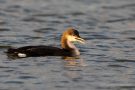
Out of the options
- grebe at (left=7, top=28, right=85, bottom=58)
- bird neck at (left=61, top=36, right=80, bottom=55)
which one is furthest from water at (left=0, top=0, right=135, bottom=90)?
bird neck at (left=61, top=36, right=80, bottom=55)

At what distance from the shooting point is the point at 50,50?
19.0m

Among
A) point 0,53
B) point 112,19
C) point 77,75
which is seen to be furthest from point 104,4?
point 77,75

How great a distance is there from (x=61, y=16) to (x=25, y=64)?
9373mm

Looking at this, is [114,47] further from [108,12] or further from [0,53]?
[108,12]

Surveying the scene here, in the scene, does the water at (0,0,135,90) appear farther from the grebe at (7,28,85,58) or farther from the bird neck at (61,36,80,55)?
the bird neck at (61,36,80,55)

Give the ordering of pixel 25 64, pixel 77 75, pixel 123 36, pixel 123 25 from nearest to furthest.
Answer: pixel 77 75 → pixel 25 64 → pixel 123 36 → pixel 123 25

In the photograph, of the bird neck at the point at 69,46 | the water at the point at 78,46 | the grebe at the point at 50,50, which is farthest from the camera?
the bird neck at the point at 69,46

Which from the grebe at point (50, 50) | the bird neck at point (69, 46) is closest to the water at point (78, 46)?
the grebe at point (50, 50)

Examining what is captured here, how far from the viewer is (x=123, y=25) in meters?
25.9

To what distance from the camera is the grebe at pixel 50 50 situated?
18.7 m

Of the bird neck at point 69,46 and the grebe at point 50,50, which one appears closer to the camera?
the grebe at point 50,50

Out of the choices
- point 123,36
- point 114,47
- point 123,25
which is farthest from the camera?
point 123,25

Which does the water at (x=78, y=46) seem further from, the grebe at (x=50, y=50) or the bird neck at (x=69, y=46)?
the bird neck at (x=69, y=46)

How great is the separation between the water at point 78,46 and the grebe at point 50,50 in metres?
0.14
